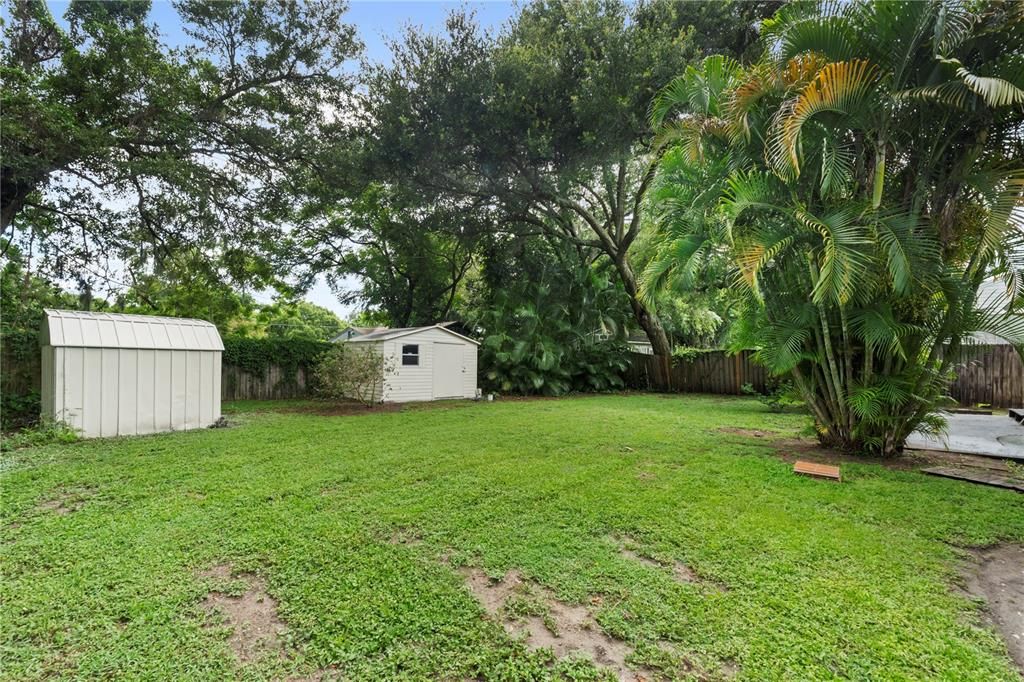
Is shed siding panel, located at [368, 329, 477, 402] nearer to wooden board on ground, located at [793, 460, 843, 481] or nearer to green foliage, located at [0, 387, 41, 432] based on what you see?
green foliage, located at [0, 387, 41, 432]

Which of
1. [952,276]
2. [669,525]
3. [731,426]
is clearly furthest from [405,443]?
[952,276]

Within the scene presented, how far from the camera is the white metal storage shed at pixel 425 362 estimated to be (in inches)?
408

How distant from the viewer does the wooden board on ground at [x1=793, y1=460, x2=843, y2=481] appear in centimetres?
399

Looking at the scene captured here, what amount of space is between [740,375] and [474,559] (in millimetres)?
11828

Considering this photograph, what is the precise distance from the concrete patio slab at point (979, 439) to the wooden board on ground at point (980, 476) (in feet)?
3.02

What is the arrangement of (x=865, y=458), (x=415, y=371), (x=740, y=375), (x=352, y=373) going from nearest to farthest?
(x=865, y=458), (x=352, y=373), (x=415, y=371), (x=740, y=375)

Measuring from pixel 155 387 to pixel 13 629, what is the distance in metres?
5.13

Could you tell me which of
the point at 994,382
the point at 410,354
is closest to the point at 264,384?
the point at 410,354

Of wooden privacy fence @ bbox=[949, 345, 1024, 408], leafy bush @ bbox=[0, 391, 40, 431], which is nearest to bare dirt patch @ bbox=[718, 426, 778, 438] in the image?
wooden privacy fence @ bbox=[949, 345, 1024, 408]

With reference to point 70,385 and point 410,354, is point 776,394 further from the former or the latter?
point 70,385

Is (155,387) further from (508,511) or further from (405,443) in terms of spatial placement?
(508,511)

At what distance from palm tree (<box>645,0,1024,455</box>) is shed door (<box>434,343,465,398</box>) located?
768 cm

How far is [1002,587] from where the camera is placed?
2.27 m

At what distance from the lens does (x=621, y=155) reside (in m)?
9.59
